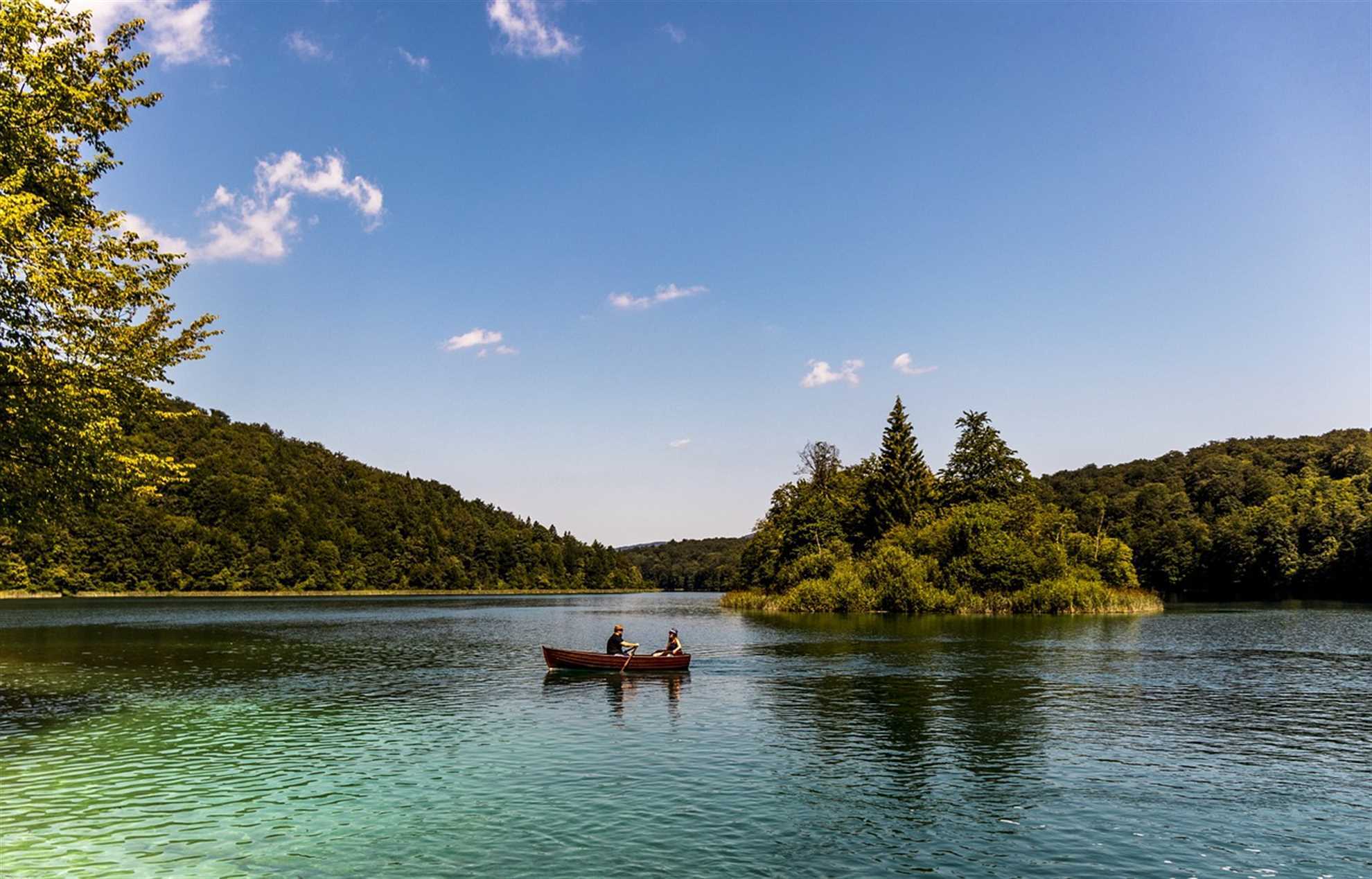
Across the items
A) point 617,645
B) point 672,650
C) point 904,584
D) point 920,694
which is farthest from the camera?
point 904,584

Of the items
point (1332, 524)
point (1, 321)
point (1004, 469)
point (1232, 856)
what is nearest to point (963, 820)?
point (1232, 856)

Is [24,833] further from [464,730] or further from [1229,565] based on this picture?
[1229,565]

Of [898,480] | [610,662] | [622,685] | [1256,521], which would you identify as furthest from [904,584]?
[1256,521]

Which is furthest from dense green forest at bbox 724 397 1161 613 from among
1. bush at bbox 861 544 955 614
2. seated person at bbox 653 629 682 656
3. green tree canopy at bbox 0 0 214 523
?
green tree canopy at bbox 0 0 214 523

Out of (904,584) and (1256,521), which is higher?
(1256,521)

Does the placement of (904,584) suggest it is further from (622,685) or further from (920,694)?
(622,685)

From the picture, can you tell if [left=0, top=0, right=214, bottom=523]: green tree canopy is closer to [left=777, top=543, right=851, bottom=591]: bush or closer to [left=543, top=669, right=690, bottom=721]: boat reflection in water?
[left=543, top=669, right=690, bottom=721]: boat reflection in water

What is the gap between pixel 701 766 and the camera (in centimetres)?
2498

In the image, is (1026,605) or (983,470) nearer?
(1026,605)

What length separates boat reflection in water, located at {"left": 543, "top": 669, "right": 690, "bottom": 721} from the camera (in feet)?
124

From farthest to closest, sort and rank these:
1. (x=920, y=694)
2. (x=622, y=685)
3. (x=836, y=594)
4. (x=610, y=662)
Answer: (x=836, y=594) → (x=610, y=662) → (x=622, y=685) → (x=920, y=694)

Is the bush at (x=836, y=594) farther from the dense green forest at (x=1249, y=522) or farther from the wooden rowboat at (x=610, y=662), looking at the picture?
the wooden rowboat at (x=610, y=662)

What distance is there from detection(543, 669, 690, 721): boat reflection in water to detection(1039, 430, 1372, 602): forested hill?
322 feet

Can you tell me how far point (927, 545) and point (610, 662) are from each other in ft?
198
